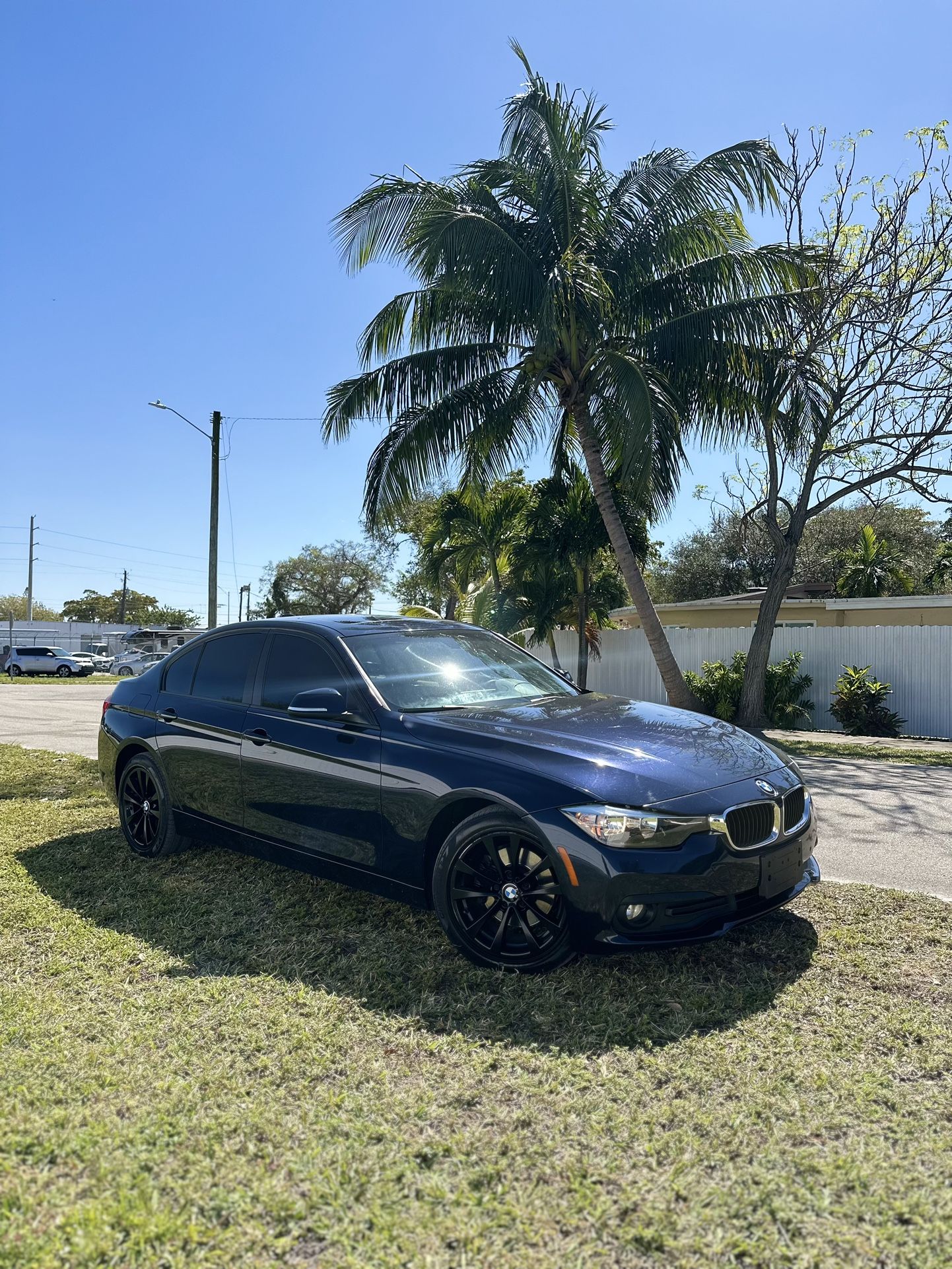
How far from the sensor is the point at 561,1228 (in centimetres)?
234

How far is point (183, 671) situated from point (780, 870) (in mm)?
3901

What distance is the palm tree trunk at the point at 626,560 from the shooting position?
49.9 ft

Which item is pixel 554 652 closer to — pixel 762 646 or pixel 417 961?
pixel 762 646

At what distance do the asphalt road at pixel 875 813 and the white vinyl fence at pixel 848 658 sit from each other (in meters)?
4.85

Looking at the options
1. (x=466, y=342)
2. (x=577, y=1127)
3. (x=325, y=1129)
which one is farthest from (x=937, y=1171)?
(x=466, y=342)

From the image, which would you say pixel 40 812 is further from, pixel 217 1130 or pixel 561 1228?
pixel 561 1228

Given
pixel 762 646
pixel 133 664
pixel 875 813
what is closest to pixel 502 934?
→ pixel 875 813

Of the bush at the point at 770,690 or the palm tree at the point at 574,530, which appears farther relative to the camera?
the palm tree at the point at 574,530

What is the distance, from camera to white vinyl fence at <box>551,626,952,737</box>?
633 inches

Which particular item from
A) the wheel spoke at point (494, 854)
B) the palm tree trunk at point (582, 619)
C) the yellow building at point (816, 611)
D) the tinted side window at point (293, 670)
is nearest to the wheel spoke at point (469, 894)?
the wheel spoke at point (494, 854)

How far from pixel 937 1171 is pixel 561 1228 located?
109 cm

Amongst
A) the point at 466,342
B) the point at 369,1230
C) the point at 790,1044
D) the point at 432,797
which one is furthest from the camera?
the point at 466,342

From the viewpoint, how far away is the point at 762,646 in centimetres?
1661

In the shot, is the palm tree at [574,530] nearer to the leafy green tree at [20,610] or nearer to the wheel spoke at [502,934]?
the wheel spoke at [502,934]
